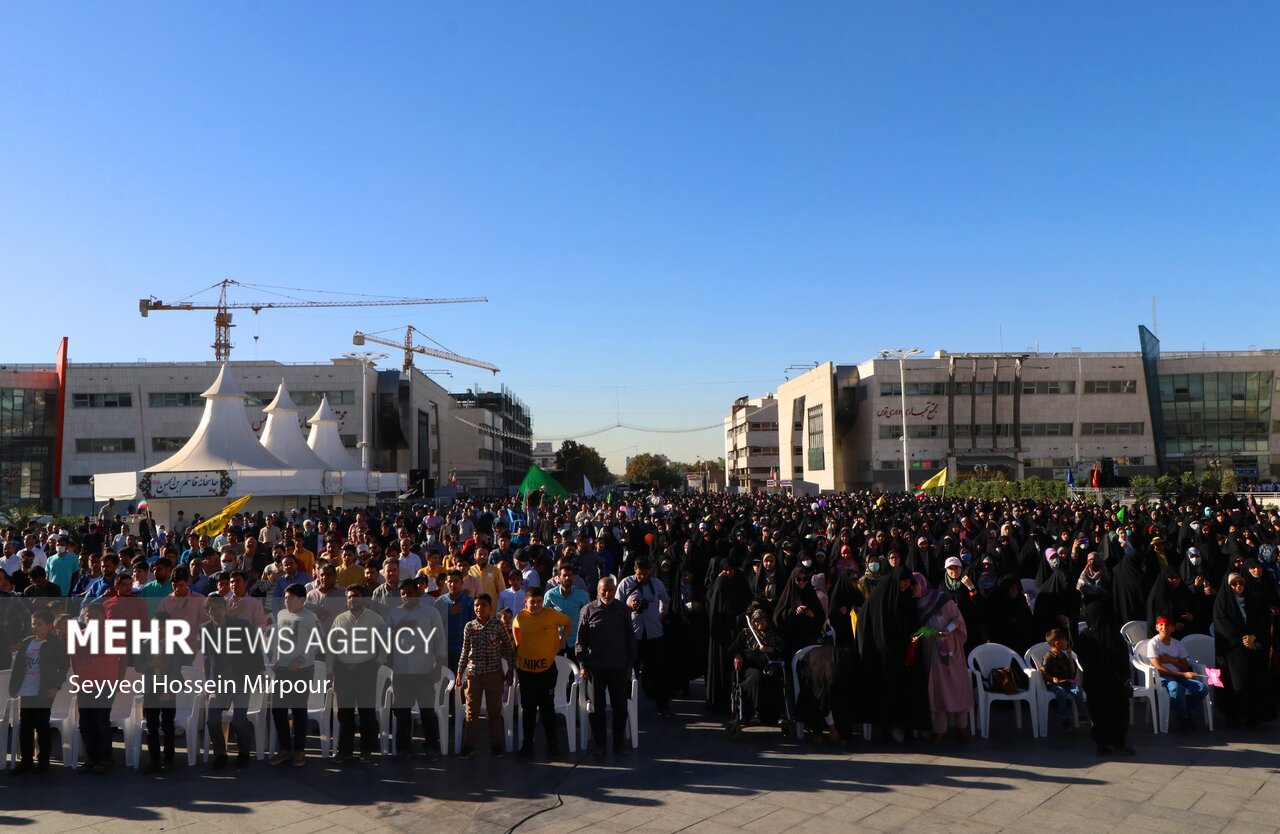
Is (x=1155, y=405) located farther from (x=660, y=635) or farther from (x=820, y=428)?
(x=660, y=635)

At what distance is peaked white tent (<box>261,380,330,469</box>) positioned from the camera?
3216 centimetres

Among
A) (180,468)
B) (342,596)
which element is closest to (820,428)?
(180,468)

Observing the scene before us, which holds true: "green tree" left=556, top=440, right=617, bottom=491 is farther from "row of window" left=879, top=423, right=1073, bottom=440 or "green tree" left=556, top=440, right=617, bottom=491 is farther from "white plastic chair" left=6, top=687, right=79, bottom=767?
"white plastic chair" left=6, top=687, right=79, bottom=767

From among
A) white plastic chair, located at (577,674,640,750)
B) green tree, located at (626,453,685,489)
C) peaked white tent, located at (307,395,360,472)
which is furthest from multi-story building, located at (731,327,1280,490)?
green tree, located at (626,453,685,489)

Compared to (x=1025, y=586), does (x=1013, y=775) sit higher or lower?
lower

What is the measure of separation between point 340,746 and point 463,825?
188cm

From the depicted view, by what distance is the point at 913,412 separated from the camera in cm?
6222

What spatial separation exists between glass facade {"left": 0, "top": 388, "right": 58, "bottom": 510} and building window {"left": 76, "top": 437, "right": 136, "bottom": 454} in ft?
5.00

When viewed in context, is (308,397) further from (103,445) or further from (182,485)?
(182,485)

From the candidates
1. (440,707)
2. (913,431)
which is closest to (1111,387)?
(913,431)

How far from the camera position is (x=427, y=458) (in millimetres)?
74500

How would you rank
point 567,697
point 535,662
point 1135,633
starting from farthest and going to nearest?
point 1135,633, point 567,697, point 535,662

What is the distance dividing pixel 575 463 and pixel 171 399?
69.9m

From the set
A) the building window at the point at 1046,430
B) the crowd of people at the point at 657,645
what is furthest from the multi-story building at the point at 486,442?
the crowd of people at the point at 657,645
